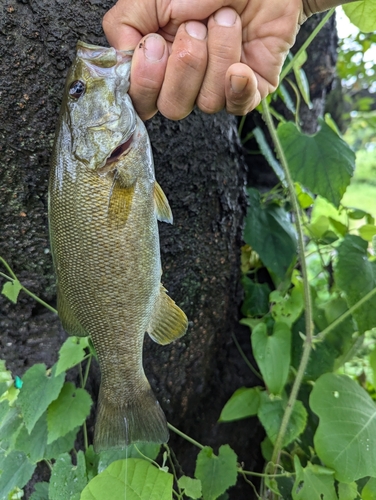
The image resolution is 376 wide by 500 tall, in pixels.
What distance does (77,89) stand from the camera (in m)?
0.81

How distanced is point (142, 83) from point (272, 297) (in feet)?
2.82

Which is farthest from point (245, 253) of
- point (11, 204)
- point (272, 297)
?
point (11, 204)

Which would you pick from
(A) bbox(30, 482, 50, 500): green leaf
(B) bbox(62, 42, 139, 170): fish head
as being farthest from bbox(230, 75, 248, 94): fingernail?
(A) bbox(30, 482, 50, 500): green leaf

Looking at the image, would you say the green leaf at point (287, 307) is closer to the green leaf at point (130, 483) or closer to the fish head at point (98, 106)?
the green leaf at point (130, 483)

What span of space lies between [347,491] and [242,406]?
0.37 metres

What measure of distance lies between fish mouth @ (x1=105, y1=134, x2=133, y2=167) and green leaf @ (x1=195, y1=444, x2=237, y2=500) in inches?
35.1

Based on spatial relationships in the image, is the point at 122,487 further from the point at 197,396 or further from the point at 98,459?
the point at 197,396

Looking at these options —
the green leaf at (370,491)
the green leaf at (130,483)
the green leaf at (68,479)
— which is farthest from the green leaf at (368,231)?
A: the green leaf at (68,479)

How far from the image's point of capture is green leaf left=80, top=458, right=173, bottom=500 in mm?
860

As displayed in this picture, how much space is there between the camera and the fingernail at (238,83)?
0.69 metres

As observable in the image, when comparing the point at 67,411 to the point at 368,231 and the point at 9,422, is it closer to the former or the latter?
the point at 9,422

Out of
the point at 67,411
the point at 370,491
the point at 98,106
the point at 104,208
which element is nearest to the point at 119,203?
the point at 104,208

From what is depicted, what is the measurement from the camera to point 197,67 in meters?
A: 0.73

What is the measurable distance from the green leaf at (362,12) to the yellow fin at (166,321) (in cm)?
91
